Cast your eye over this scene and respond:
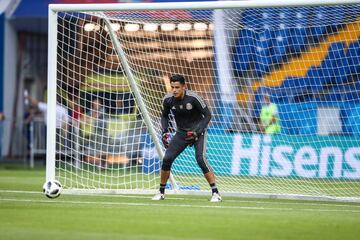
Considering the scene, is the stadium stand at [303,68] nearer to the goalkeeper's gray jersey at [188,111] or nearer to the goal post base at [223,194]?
the goal post base at [223,194]

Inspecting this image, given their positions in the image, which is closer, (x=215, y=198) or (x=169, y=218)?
(x=169, y=218)

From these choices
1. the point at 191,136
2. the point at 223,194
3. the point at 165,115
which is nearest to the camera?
the point at 191,136

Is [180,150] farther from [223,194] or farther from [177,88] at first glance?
[223,194]

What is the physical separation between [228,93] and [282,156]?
1758 mm

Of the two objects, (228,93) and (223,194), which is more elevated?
(228,93)

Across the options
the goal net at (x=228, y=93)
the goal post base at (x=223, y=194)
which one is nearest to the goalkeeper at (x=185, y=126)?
the goal post base at (x=223, y=194)

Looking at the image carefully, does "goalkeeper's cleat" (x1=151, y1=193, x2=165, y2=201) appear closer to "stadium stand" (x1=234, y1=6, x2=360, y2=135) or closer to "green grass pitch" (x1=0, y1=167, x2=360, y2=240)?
"green grass pitch" (x1=0, y1=167, x2=360, y2=240)

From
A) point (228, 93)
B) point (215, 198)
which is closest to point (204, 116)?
point (215, 198)

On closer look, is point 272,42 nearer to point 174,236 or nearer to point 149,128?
point 149,128

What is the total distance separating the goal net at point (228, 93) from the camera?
59.4 feet

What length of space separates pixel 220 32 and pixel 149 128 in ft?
12.4

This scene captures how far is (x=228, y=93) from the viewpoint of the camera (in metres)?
21.1

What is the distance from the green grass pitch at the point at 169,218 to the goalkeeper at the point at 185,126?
440 mm

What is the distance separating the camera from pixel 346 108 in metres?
21.2
